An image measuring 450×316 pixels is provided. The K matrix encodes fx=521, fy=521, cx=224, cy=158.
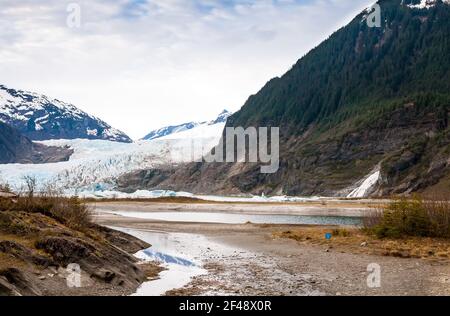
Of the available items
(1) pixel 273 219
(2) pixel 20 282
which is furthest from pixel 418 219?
(1) pixel 273 219

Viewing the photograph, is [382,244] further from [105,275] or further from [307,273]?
[105,275]

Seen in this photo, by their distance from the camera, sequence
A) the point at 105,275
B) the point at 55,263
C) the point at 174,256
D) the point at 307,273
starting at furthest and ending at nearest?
the point at 174,256
the point at 307,273
the point at 105,275
the point at 55,263

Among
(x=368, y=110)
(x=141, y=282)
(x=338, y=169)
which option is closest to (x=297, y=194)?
(x=338, y=169)

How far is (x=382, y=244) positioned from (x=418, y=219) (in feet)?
11.5

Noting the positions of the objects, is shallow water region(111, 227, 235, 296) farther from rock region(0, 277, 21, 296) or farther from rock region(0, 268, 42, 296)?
rock region(0, 277, 21, 296)

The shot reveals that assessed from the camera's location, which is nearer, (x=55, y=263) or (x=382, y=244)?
(x=55, y=263)

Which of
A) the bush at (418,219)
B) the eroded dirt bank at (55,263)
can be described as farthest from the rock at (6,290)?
the bush at (418,219)

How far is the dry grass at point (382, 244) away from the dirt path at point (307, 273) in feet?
3.42

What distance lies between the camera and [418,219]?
105ft

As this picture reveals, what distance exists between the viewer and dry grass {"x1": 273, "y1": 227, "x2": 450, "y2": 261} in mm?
26219

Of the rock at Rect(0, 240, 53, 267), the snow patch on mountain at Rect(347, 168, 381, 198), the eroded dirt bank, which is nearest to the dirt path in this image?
the eroded dirt bank

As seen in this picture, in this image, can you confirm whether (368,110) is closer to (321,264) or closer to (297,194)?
(297,194)

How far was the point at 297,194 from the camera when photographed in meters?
165
